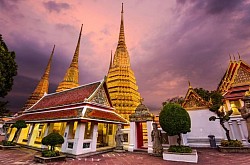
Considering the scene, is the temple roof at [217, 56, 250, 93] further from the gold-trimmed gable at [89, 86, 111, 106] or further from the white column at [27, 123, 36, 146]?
the white column at [27, 123, 36, 146]

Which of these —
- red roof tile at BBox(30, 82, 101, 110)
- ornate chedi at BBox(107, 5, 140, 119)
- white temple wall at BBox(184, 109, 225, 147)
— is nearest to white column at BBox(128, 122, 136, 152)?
red roof tile at BBox(30, 82, 101, 110)

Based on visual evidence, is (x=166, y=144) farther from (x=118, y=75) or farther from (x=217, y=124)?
(x=118, y=75)

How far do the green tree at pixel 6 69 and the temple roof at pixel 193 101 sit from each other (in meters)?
19.2

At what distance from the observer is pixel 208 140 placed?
1396 cm

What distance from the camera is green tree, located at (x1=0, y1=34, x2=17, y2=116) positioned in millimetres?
13961

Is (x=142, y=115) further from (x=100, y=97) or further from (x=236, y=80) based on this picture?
(x=236, y=80)

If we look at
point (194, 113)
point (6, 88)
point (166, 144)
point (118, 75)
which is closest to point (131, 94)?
point (118, 75)

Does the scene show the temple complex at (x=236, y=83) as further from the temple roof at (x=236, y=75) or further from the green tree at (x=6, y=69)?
the green tree at (x=6, y=69)

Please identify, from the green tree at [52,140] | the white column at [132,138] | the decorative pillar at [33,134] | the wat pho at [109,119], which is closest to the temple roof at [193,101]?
the wat pho at [109,119]

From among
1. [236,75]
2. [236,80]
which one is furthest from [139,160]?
[236,75]

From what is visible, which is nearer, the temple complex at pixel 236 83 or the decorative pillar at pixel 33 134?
the decorative pillar at pixel 33 134

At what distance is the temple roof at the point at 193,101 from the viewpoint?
1562cm

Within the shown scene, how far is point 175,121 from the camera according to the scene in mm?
9367

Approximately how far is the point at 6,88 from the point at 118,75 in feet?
52.7
